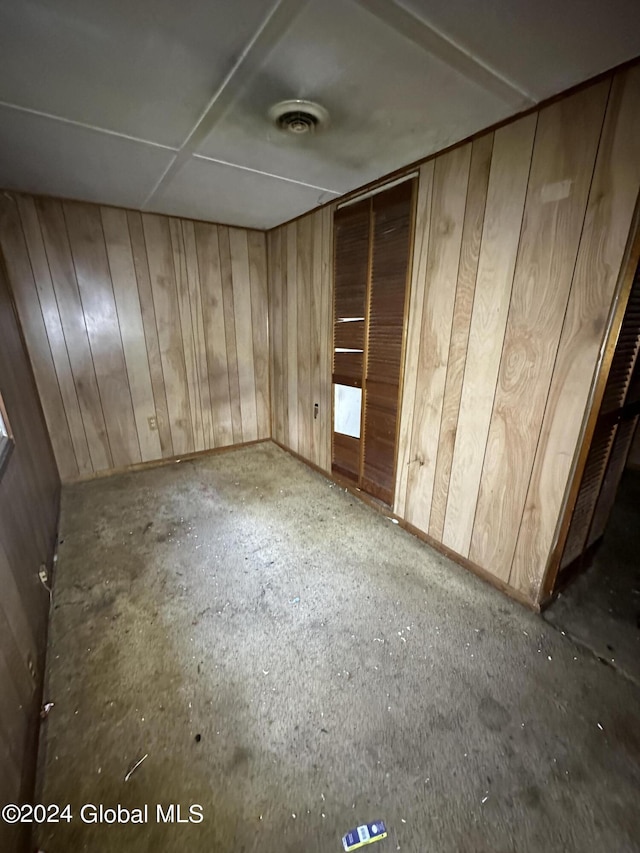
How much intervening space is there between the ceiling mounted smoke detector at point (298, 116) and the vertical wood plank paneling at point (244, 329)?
1.76 meters

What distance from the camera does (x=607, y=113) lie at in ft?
3.74

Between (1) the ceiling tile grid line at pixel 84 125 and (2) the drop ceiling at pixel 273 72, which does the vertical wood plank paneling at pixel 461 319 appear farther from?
(1) the ceiling tile grid line at pixel 84 125

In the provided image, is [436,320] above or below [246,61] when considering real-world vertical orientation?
below

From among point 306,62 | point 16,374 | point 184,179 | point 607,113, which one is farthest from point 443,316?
point 16,374

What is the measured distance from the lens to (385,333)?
2.12m

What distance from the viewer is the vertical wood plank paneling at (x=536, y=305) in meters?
1.23

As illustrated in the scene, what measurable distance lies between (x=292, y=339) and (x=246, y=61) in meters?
2.02

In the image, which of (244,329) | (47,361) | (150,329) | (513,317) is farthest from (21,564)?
(244,329)

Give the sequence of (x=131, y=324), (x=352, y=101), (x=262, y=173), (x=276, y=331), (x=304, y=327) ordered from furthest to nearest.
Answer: (x=276, y=331) → (x=304, y=327) → (x=131, y=324) → (x=262, y=173) → (x=352, y=101)

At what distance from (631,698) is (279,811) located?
1.30 m

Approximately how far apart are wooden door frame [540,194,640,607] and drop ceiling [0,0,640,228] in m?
0.59

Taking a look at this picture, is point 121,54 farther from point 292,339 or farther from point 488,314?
point 292,339

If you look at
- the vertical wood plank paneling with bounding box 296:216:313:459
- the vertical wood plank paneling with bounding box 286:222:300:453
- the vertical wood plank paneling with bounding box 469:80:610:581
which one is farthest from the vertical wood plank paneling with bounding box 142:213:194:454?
the vertical wood plank paneling with bounding box 469:80:610:581

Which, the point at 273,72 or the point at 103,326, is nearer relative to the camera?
the point at 273,72
